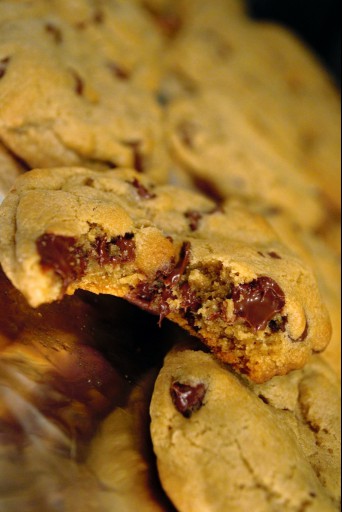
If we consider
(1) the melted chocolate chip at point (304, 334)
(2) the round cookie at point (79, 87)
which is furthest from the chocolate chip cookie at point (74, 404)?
(2) the round cookie at point (79, 87)

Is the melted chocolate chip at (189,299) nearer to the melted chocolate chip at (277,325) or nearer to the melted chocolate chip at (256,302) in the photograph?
the melted chocolate chip at (256,302)

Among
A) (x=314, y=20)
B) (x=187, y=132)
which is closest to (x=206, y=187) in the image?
→ (x=187, y=132)

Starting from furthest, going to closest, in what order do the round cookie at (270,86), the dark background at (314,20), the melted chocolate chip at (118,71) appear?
the dark background at (314,20), the round cookie at (270,86), the melted chocolate chip at (118,71)

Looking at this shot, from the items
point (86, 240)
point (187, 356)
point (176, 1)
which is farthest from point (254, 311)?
point (176, 1)

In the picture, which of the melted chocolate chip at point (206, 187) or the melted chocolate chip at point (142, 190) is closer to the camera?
the melted chocolate chip at point (142, 190)

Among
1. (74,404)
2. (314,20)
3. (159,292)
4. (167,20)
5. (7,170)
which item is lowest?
(74,404)

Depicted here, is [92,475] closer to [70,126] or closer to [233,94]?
[70,126]

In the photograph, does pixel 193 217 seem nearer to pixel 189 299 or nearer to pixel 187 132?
pixel 189 299

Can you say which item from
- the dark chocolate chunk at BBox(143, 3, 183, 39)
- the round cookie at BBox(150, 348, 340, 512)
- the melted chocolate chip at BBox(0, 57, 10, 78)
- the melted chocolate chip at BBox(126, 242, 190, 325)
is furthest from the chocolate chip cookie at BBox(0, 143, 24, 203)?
the dark chocolate chunk at BBox(143, 3, 183, 39)
